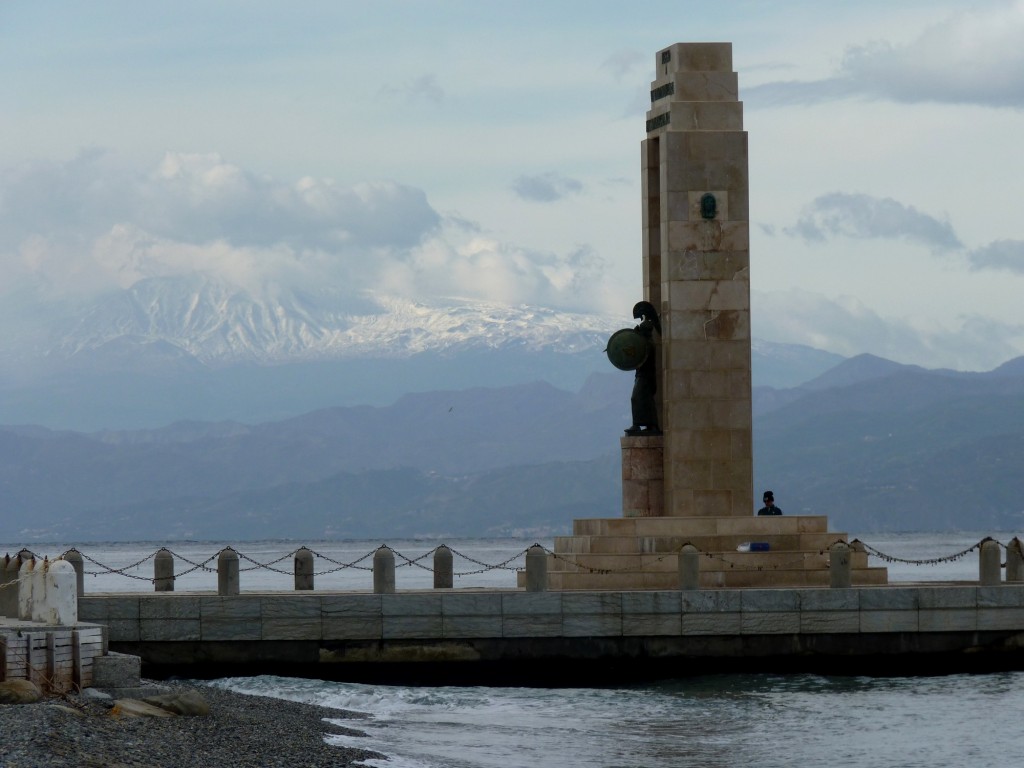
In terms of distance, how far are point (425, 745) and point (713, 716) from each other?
523 cm

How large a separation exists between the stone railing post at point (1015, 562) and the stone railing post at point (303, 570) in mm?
13178

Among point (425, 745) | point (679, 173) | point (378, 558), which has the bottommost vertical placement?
point (425, 745)

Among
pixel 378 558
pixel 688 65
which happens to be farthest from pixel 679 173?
pixel 378 558

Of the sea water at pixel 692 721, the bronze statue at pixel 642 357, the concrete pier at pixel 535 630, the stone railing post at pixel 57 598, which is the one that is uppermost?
the bronze statue at pixel 642 357

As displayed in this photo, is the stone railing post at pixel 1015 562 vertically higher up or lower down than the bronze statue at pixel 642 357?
lower down

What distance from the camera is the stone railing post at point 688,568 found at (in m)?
35.0

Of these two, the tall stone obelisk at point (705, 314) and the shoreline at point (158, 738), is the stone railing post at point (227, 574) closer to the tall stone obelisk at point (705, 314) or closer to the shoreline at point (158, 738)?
the shoreline at point (158, 738)

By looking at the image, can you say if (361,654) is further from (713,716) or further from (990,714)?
(990,714)

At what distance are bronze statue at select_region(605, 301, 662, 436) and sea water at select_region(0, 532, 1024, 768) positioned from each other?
6.27 meters

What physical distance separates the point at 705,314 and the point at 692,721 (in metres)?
10.2

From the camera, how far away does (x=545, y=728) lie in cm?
3062

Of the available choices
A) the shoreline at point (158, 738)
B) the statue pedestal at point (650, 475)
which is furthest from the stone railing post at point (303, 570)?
the shoreline at point (158, 738)

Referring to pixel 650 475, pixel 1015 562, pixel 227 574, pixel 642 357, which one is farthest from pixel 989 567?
pixel 227 574

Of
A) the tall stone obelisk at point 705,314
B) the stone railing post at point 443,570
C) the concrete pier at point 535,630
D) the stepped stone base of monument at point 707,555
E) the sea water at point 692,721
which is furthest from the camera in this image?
the tall stone obelisk at point 705,314
